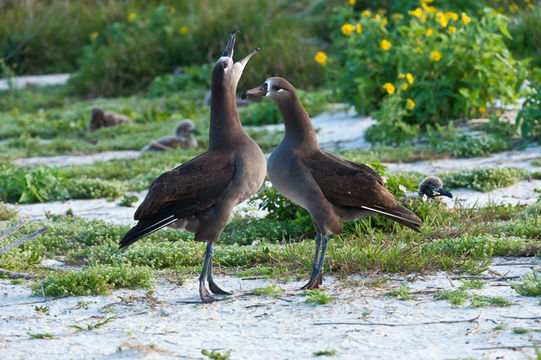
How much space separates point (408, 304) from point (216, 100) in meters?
1.84

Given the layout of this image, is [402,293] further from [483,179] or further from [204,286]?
[483,179]

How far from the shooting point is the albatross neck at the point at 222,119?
501 centimetres

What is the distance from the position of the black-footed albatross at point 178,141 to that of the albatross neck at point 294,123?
6303mm

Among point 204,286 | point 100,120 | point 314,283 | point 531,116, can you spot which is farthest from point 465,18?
point 204,286

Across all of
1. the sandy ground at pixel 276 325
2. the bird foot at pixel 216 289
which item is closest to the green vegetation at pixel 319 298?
the sandy ground at pixel 276 325

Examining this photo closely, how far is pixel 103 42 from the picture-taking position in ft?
63.4

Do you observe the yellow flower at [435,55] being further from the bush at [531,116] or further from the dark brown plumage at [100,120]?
the dark brown plumage at [100,120]

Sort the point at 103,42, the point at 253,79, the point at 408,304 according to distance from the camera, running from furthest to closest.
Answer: the point at 103,42 → the point at 253,79 → the point at 408,304

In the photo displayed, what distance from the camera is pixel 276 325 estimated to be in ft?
14.1

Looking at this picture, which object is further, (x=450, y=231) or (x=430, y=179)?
(x=430, y=179)

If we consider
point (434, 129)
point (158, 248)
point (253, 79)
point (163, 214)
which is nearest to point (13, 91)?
point (253, 79)

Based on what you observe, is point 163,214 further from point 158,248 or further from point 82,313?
point 158,248

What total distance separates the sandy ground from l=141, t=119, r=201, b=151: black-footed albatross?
20.3 feet

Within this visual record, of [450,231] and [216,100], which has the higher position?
[216,100]
